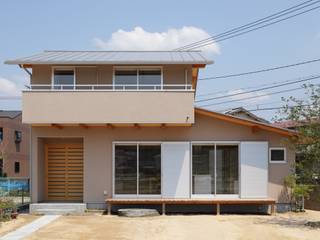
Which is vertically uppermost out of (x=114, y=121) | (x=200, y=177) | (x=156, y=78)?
(x=156, y=78)

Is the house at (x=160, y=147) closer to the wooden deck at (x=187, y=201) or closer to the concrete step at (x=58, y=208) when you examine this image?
the wooden deck at (x=187, y=201)

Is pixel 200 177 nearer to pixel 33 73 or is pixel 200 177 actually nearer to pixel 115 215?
pixel 115 215

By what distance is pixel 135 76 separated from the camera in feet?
58.9

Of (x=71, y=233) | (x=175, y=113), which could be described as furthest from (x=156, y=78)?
(x=71, y=233)

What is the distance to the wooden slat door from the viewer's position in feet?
61.6

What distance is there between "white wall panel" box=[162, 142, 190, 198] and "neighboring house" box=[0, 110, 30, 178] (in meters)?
32.7

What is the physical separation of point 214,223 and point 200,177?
3100 mm

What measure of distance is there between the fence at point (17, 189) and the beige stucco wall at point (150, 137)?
2.10 meters

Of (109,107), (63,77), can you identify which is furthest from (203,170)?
(63,77)

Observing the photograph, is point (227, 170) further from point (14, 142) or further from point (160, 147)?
point (14, 142)

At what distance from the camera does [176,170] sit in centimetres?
1753

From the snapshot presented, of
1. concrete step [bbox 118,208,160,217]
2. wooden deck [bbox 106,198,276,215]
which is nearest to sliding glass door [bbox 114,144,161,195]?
wooden deck [bbox 106,198,276,215]

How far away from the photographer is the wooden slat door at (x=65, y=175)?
1878 cm

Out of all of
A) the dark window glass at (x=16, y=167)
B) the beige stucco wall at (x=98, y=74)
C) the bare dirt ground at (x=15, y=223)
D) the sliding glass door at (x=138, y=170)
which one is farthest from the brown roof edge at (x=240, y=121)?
the dark window glass at (x=16, y=167)
